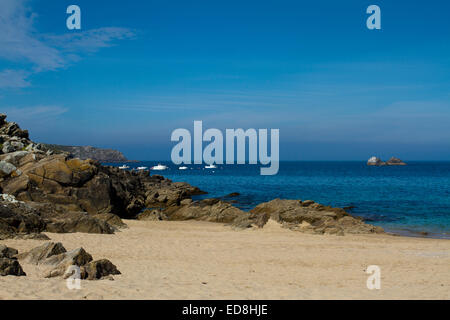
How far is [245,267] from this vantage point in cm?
1606

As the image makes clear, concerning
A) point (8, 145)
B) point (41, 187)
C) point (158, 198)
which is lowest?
point (158, 198)

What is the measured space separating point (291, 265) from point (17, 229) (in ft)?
45.0

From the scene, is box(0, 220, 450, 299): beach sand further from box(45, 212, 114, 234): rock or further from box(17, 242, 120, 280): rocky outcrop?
box(45, 212, 114, 234): rock

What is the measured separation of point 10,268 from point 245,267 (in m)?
8.40

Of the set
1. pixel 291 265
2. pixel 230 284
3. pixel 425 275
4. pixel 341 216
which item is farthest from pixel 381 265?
pixel 341 216

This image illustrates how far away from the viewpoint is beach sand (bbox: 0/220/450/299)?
37.7 ft

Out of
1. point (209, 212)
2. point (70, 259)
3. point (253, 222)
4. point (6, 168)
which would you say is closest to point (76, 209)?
point (6, 168)

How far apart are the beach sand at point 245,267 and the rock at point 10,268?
0.34 m

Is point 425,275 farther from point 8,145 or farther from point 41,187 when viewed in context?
point 8,145

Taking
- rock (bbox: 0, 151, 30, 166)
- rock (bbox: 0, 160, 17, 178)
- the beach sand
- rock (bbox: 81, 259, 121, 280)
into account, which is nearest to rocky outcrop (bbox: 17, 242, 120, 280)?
rock (bbox: 81, 259, 121, 280)

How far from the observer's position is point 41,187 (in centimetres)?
3081

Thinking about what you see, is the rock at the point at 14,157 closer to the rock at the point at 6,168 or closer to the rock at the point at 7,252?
the rock at the point at 6,168

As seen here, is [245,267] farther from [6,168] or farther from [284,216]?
[6,168]

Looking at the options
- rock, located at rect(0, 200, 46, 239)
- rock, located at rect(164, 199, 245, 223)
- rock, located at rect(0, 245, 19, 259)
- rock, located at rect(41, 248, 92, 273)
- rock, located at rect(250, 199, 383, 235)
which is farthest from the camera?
rock, located at rect(164, 199, 245, 223)
